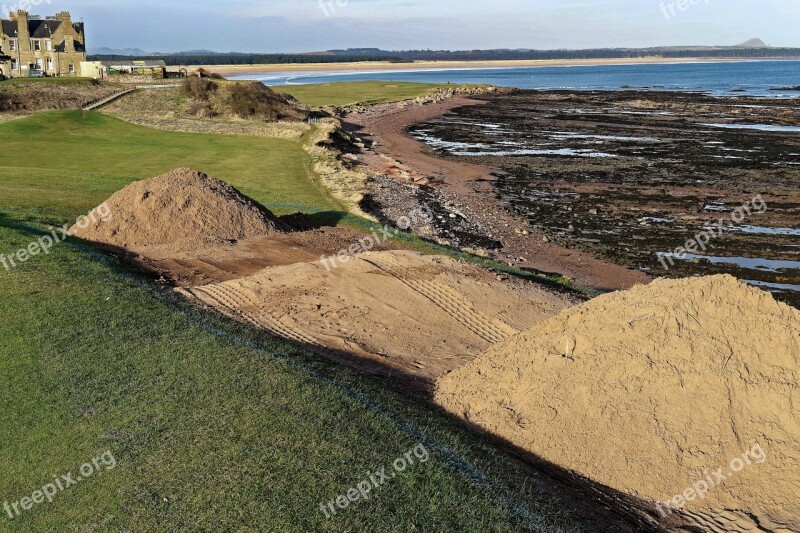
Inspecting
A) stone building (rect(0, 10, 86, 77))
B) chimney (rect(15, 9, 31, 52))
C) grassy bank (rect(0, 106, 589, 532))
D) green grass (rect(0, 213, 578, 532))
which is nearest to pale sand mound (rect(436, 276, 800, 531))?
grassy bank (rect(0, 106, 589, 532))

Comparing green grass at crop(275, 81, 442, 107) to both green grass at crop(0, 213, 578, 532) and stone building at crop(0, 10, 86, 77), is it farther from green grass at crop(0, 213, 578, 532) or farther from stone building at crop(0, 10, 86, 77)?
green grass at crop(0, 213, 578, 532)

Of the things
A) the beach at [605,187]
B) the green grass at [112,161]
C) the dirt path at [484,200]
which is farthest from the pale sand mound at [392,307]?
the green grass at [112,161]

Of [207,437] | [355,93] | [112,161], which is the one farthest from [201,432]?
[355,93]

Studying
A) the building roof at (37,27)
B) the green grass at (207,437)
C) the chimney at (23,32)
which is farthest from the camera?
the building roof at (37,27)

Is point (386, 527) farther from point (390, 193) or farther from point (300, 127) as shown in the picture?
point (300, 127)

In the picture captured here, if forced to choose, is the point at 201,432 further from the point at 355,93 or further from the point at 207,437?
the point at 355,93

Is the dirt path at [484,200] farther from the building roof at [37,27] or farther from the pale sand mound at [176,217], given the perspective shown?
the building roof at [37,27]
